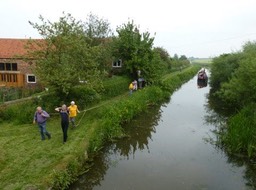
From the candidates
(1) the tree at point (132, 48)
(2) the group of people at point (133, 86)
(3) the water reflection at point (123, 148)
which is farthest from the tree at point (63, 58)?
(1) the tree at point (132, 48)

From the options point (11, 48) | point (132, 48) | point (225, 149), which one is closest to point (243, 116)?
point (225, 149)

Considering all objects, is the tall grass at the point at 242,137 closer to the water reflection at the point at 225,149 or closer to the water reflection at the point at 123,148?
the water reflection at the point at 225,149

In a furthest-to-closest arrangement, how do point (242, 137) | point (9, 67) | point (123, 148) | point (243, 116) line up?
point (9, 67) < point (243, 116) < point (123, 148) < point (242, 137)

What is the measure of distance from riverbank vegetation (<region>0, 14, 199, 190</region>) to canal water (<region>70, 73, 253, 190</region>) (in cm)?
94

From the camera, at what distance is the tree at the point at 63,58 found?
20.3 metres

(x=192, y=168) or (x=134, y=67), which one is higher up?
(x=134, y=67)

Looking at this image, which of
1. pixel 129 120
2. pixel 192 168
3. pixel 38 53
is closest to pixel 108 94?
pixel 129 120

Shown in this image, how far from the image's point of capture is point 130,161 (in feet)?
50.4

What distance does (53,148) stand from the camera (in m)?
14.4

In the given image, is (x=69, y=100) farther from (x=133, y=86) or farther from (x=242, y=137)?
(x=242, y=137)

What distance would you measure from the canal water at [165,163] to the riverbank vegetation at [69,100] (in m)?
0.94

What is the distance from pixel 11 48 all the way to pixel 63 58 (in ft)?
64.9

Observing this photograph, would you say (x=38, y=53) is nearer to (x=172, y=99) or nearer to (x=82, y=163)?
(x=82, y=163)

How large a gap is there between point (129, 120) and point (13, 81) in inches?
797
